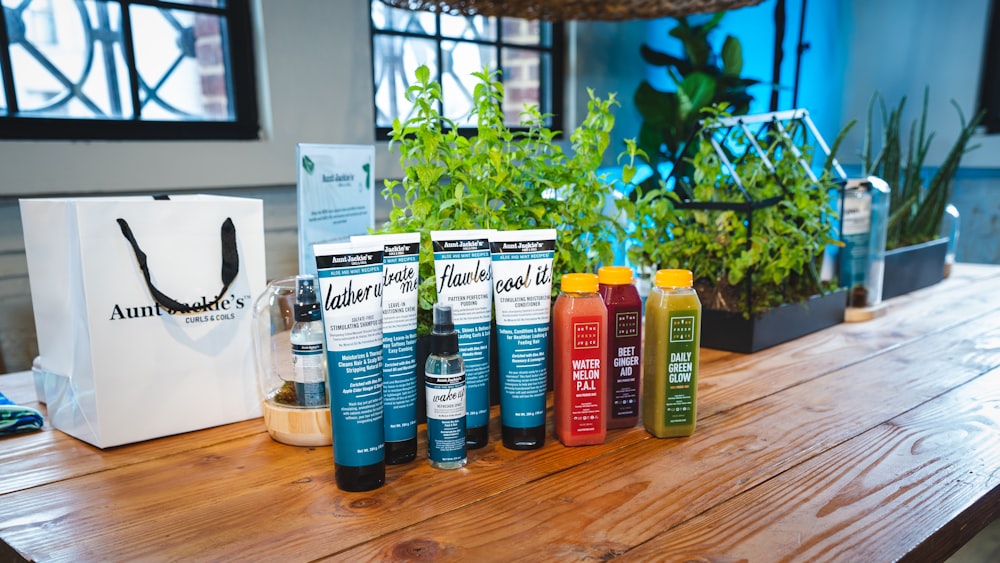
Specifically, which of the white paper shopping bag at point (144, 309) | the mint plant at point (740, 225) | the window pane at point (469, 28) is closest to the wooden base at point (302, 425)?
the white paper shopping bag at point (144, 309)

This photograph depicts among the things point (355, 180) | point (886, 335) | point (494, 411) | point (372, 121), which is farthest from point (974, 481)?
point (372, 121)

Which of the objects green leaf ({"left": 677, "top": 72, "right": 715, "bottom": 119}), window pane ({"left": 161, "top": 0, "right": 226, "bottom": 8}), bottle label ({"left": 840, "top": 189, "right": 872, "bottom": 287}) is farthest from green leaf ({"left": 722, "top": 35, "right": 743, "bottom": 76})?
window pane ({"left": 161, "top": 0, "right": 226, "bottom": 8})

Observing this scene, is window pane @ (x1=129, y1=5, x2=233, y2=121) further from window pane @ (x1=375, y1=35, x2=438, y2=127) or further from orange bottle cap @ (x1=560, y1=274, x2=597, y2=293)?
orange bottle cap @ (x1=560, y1=274, x2=597, y2=293)

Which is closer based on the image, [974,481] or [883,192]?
[974,481]

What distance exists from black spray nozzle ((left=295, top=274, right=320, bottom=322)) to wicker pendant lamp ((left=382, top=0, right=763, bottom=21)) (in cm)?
122

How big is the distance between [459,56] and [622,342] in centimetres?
222

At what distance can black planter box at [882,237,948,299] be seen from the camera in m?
1.74

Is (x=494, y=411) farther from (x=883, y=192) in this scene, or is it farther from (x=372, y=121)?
(x=372, y=121)

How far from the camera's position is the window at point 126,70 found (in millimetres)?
1889

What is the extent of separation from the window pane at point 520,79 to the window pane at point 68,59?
155 centimetres

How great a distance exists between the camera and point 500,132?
951 millimetres

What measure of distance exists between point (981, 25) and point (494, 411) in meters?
3.10

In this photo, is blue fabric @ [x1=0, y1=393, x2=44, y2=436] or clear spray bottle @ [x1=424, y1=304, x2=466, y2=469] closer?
clear spray bottle @ [x1=424, y1=304, x2=466, y2=469]

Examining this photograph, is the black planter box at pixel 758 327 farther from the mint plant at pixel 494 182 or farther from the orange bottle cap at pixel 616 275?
the orange bottle cap at pixel 616 275
